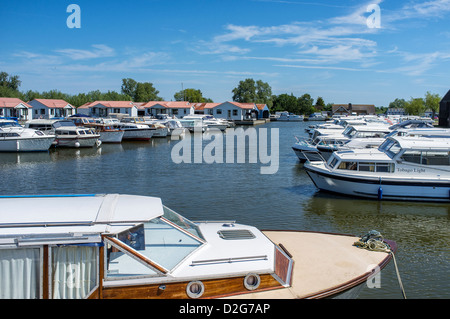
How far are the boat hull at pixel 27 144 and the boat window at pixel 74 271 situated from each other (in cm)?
3884

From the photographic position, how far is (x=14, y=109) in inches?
3406

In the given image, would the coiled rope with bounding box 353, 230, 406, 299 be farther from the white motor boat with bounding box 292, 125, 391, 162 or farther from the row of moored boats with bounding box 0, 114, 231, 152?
the row of moored boats with bounding box 0, 114, 231, 152

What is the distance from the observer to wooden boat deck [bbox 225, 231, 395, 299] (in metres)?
7.55

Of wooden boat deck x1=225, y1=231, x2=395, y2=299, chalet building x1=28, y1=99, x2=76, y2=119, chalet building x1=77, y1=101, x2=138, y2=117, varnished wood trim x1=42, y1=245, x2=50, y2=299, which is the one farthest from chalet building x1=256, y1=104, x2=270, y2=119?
varnished wood trim x1=42, y1=245, x2=50, y2=299

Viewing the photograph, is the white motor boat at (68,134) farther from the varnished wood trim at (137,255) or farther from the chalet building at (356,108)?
the chalet building at (356,108)

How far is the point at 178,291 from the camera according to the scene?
7203mm

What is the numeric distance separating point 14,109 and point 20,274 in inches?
3534

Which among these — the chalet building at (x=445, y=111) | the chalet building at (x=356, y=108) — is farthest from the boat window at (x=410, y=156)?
the chalet building at (x=356, y=108)

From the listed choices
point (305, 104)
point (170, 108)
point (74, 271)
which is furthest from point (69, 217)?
point (305, 104)

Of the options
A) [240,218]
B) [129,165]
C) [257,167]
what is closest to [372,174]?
[240,218]

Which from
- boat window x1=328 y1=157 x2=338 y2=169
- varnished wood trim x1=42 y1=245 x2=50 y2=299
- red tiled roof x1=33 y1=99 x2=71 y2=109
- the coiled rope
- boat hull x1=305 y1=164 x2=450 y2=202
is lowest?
boat hull x1=305 y1=164 x2=450 y2=202

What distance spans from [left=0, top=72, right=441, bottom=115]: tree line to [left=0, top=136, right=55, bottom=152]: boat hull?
73.8m

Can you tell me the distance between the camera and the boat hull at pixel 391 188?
67.0 ft
